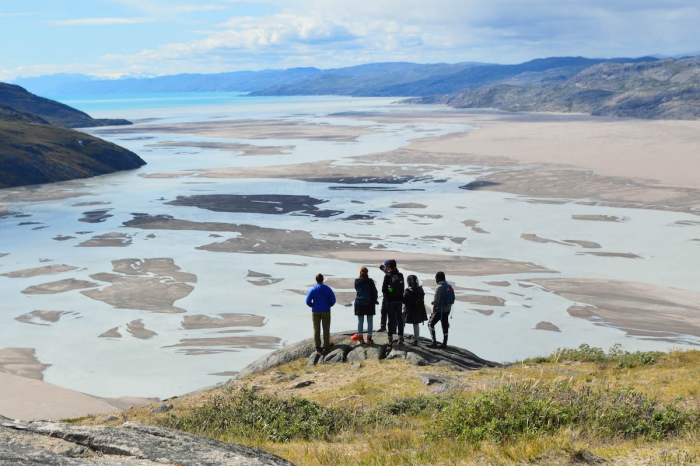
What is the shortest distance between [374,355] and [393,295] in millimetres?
1787

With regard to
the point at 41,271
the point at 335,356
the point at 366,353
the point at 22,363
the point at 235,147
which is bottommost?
the point at 22,363

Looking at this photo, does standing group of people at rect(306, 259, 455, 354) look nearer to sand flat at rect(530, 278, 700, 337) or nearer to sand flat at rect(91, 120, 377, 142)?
sand flat at rect(530, 278, 700, 337)

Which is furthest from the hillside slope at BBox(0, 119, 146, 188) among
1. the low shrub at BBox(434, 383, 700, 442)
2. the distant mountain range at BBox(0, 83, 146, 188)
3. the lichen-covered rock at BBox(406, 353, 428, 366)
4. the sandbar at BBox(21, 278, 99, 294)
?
the low shrub at BBox(434, 383, 700, 442)

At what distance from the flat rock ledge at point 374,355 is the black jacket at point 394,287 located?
1.50 meters

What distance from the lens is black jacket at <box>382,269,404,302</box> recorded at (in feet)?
52.9

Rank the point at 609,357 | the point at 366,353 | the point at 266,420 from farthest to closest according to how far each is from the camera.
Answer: the point at 609,357, the point at 366,353, the point at 266,420

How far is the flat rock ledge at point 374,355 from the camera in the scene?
16.9 meters

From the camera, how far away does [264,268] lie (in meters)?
40.0

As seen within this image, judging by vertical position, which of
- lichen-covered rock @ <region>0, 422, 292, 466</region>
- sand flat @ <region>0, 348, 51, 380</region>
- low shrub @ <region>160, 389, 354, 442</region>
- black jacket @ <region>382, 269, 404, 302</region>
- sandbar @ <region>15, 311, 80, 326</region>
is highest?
lichen-covered rock @ <region>0, 422, 292, 466</region>

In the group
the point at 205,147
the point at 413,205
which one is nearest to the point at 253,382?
the point at 413,205

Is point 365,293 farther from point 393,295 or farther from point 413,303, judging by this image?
point 413,303

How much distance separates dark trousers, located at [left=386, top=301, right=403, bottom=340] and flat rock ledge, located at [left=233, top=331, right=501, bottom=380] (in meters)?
0.40

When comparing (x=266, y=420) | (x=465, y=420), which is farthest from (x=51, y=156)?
(x=465, y=420)

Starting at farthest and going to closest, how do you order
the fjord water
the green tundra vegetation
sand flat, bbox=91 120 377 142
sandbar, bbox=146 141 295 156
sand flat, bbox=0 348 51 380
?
sand flat, bbox=91 120 377 142 < sandbar, bbox=146 141 295 156 < the fjord water < sand flat, bbox=0 348 51 380 < the green tundra vegetation
